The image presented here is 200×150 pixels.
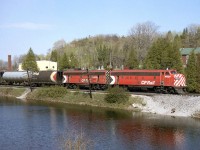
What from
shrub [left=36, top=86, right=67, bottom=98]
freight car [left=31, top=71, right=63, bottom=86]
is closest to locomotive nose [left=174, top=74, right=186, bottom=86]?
shrub [left=36, top=86, right=67, bottom=98]

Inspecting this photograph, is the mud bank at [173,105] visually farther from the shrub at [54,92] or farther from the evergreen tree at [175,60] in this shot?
the evergreen tree at [175,60]

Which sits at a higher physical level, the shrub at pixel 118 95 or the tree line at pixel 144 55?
the tree line at pixel 144 55

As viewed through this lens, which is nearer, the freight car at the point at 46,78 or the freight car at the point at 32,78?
the freight car at the point at 46,78

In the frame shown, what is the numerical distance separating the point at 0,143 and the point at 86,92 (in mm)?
30500

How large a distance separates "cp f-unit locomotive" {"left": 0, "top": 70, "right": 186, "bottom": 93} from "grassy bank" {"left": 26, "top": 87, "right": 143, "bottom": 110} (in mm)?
3459

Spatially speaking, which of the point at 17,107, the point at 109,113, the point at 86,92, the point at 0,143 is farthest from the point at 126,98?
the point at 0,143

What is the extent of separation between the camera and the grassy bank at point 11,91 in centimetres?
7675

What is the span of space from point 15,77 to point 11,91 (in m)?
6.20

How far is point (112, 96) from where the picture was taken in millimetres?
55594

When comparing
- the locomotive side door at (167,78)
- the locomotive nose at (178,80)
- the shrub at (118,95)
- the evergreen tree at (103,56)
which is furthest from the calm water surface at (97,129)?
the evergreen tree at (103,56)

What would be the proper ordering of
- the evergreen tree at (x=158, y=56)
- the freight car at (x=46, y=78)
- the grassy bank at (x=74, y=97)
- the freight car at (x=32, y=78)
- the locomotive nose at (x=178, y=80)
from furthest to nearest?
the freight car at (x=32, y=78)
the freight car at (x=46, y=78)
the evergreen tree at (x=158, y=56)
the grassy bank at (x=74, y=97)
the locomotive nose at (x=178, y=80)

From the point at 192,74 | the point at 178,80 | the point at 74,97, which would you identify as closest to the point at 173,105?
the point at 178,80

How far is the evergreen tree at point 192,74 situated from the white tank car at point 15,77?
1526 inches

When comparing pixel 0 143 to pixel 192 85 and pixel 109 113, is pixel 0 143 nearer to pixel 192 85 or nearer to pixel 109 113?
pixel 109 113
